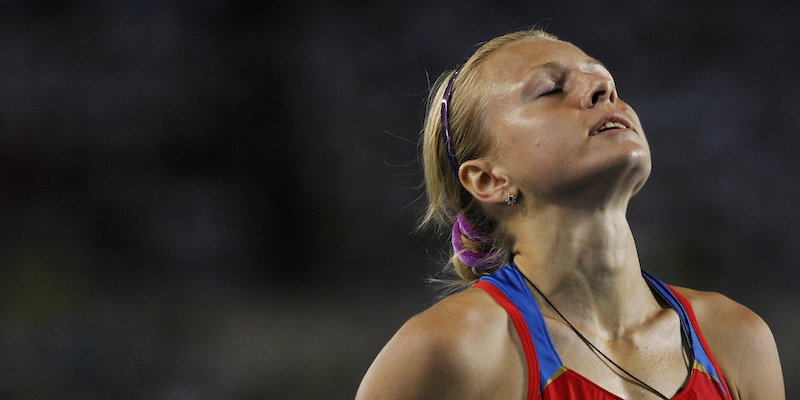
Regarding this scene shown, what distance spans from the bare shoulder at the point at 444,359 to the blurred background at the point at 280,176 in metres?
1.89

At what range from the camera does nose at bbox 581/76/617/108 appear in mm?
1385

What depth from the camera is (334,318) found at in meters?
3.24

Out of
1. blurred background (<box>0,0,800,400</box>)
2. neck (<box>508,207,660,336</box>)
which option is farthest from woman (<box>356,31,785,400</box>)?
blurred background (<box>0,0,800,400</box>)

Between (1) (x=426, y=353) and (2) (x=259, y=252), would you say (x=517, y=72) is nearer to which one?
(1) (x=426, y=353)

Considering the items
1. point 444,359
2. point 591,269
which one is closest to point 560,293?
point 591,269

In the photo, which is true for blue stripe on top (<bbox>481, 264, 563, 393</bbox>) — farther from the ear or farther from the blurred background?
the blurred background

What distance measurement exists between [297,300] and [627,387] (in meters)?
2.18

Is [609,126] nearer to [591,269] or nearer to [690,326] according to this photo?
[591,269]

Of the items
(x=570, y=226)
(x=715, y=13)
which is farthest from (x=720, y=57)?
(x=570, y=226)

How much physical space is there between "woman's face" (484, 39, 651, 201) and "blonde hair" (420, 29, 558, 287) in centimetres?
4

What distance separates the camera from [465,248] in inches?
66.2

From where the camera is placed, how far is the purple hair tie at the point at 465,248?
1.63 metres

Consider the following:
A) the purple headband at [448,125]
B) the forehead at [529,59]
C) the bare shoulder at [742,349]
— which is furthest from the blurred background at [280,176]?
the bare shoulder at [742,349]

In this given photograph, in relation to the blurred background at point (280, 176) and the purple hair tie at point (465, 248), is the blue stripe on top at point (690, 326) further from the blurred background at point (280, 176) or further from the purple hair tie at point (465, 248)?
the blurred background at point (280, 176)
